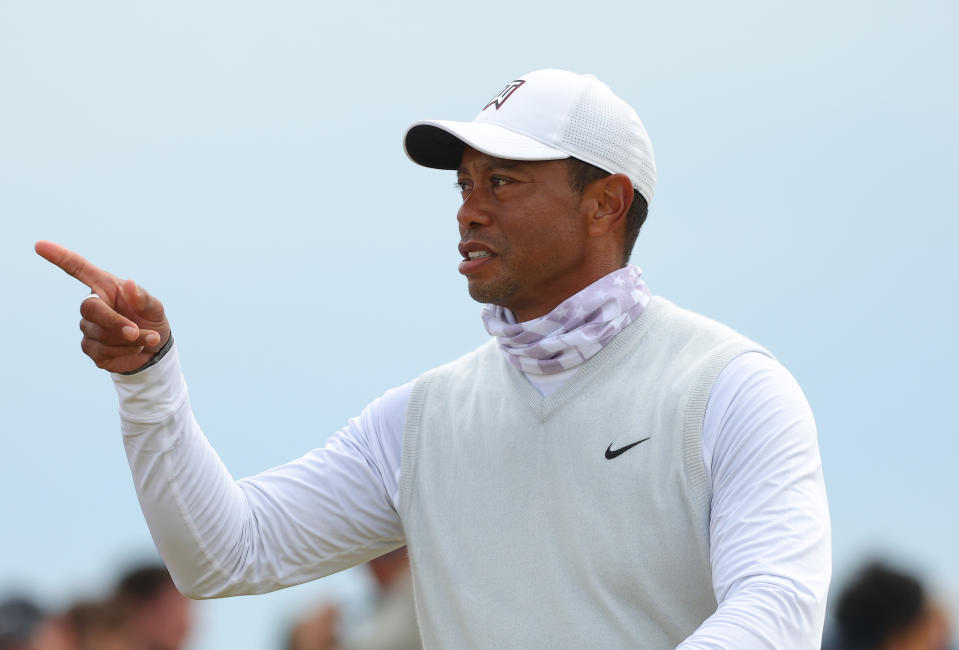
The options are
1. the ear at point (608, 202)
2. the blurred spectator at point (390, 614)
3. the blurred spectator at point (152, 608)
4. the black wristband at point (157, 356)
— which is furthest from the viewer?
the blurred spectator at point (152, 608)

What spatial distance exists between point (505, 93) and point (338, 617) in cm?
266

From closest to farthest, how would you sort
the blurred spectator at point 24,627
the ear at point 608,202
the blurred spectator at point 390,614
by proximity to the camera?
the ear at point 608,202 < the blurred spectator at point 24,627 < the blurred spectator at point 390,614

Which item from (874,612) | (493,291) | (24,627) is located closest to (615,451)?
(493,291)

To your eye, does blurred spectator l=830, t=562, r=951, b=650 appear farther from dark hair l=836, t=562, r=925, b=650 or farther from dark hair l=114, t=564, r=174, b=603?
dark hair l=114, t=564, r=174, b=603

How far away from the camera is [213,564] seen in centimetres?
281

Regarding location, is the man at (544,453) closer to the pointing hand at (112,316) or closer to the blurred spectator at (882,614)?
the pointing hand at (112,316)

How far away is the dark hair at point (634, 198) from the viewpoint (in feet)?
9.48

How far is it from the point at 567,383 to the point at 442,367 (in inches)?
15.0

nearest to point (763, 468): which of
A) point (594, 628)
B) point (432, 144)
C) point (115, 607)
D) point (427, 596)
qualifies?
point (594, 628)

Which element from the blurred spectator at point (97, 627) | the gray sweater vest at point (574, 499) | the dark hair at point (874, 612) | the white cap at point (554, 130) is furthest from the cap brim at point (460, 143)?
the dark hair at point (874, 612)

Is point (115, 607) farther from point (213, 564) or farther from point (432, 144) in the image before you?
point (432, 144)

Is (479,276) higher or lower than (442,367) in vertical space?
higher

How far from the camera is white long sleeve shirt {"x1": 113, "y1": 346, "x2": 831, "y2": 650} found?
91.7 inches

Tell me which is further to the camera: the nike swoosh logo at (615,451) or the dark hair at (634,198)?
the dark hair at (634,198)
